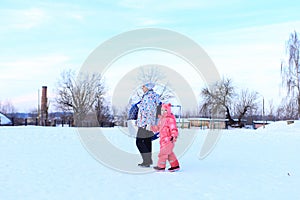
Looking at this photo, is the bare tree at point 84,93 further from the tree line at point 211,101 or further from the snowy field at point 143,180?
the snowy field at point 143,180

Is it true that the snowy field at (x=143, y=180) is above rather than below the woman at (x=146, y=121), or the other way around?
below

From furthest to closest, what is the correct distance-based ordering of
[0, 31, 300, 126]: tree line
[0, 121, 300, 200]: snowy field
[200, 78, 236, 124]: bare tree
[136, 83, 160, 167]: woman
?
[200, 78, 236, 124]: bare tree < [0, 31, 300, 126]: tree line < [136, 83, 160, 167]: woman < [0, 121, 300, 200]: snowy field

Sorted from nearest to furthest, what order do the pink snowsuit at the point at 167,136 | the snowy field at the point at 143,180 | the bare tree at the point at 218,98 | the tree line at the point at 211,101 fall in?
the snowy field at the point at 143,180 → the pink snowsuit at the point at 167,136 → the tree line at the point at 211,101 → the bare tree at the point at 218,98

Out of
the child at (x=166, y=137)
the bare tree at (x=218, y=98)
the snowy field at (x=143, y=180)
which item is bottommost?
the snowy field at (x=143, y=180)

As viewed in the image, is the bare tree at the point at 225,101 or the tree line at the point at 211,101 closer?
the tree line at the point at 211,101

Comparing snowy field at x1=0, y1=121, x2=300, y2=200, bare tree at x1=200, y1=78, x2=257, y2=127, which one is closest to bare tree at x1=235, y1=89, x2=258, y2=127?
bare tree at x1=200, y1=78, x2=257, y2=127

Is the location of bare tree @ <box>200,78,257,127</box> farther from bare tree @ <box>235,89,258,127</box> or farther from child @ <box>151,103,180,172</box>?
child @ <box>151,103,180,172</box>

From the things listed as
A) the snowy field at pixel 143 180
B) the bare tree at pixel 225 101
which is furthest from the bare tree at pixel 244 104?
the snowy field at pixel 143 180

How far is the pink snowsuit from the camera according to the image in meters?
6.80

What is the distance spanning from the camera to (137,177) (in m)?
6.14

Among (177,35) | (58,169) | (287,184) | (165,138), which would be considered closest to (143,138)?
(165,138)

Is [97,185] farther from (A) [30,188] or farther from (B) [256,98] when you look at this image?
(B) [256,98]

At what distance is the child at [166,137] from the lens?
6809 millimetres

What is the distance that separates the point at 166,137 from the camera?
698cm
